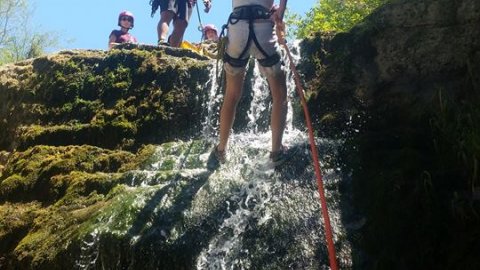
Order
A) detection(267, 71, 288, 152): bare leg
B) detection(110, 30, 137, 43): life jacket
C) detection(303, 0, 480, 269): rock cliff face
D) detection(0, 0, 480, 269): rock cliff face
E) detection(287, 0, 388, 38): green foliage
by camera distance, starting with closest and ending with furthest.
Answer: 1. detection(303, 0, 480, 269): rock cliff face
2. detection(0, 0, 480, 269): rock cliff face
3. detection(267, 71, 288, 152): bare leg
4. detection(110, 30, 137, 43): life jacket
5. detection(287, 0, 388, 38): green foliage

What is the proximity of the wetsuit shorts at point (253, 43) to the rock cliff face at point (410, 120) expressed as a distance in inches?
48.0

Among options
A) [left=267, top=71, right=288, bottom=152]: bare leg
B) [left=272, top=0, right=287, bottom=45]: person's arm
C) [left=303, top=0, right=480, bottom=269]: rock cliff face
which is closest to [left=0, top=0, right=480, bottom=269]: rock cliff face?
[left=303, top=0, right=480, bottom=269]: rock cliff face

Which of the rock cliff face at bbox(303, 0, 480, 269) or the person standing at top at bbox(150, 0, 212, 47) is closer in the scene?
the rock cliff face at bbox(303, 0, 480, 269)

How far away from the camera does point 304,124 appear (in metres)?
6.05

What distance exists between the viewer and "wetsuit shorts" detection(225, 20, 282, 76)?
4.30m

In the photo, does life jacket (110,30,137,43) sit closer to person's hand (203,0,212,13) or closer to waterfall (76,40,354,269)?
person's hand (203,0,212,13)

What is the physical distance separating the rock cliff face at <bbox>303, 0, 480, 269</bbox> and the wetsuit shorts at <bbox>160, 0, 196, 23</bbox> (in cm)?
239

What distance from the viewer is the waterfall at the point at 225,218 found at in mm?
3609

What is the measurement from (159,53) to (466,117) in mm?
4813

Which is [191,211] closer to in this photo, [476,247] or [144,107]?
[476,247]

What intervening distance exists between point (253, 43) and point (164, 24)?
4066 mm

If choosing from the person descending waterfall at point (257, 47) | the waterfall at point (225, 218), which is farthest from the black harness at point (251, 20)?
the waterfall at point (225, 218)

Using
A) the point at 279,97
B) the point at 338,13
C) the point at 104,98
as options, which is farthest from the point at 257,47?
the point at 338,13

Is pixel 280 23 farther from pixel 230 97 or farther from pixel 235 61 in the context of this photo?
pixel 230 97
